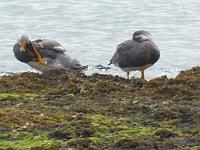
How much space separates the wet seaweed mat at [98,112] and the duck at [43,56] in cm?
237

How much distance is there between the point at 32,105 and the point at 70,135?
145 cm

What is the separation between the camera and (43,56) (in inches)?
506

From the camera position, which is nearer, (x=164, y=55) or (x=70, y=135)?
(x=70, y=135)

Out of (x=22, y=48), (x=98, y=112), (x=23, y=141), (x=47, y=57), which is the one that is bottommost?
(x=23, y=141)

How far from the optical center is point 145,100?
8.40m

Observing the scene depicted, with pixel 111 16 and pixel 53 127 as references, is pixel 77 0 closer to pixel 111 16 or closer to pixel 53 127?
pixel 111 16

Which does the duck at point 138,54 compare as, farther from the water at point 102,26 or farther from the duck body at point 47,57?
the water at point 102,26

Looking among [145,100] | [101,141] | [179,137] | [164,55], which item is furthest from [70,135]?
[164,55]

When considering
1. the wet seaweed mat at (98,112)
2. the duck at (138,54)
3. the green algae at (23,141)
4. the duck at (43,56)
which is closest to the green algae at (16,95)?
the wet seaweed mat at (98,112)

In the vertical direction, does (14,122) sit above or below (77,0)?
below

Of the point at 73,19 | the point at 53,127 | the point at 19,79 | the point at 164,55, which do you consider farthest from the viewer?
the point at 73,19

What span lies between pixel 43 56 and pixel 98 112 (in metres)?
5.20

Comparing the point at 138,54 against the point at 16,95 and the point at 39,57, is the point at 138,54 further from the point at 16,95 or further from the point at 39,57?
the point at 16,95

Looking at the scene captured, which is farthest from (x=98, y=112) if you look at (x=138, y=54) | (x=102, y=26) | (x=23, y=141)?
(x=102, y=26)
